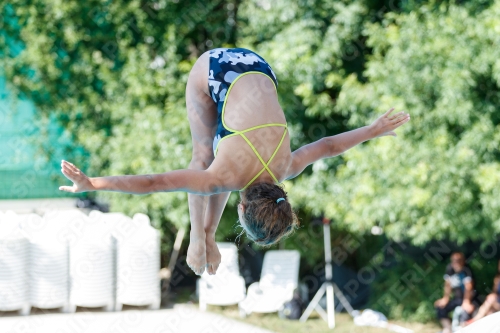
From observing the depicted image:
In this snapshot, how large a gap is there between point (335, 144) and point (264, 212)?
611 mm

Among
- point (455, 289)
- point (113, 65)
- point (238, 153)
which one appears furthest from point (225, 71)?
point (113, 65)

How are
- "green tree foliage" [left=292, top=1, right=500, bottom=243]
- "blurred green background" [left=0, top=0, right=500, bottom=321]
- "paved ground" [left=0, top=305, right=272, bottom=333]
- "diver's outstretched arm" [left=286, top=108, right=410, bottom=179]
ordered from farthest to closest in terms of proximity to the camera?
1. "paved ground" [left=0, top=305, right=272, bottom=333]
2. "blurred green background" [left=0, top=0, right=500, bottom=321]
3. "green tree foliage" [left=292, top=1, right=500, bottom=243]
4. "diver's outstretched arm" [left=286, top=108, right=410, bottom=179]

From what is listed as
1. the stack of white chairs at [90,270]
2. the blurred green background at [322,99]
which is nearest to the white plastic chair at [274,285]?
the blurred green background at [322,99]

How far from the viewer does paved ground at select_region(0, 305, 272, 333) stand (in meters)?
7.80

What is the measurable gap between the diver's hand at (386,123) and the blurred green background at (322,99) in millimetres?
3049

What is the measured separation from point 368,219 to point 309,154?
405cm

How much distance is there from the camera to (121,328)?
7836 mm

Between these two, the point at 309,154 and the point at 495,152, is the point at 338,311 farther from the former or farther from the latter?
the point at 309,154

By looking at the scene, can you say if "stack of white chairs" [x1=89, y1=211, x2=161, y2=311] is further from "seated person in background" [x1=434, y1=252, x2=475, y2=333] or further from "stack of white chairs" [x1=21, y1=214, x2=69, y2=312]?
"seated person in background" [x1=434, y1=252, x2=475, y2=333]

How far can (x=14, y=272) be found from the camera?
319 inches

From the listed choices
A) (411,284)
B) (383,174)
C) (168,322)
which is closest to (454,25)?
(383,174)

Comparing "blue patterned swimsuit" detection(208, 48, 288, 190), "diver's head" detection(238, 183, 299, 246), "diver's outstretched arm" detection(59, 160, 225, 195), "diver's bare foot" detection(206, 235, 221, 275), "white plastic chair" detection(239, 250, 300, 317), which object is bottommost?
"white plastic chair" detection(239, 250, 300, 317)

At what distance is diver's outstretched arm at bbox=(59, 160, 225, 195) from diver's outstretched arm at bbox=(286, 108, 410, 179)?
0.49m

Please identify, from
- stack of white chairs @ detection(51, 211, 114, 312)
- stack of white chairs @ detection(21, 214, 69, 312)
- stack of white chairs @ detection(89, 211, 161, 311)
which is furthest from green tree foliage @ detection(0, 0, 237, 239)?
stack of white chairs @ detection(21, 214, 69, 312)
